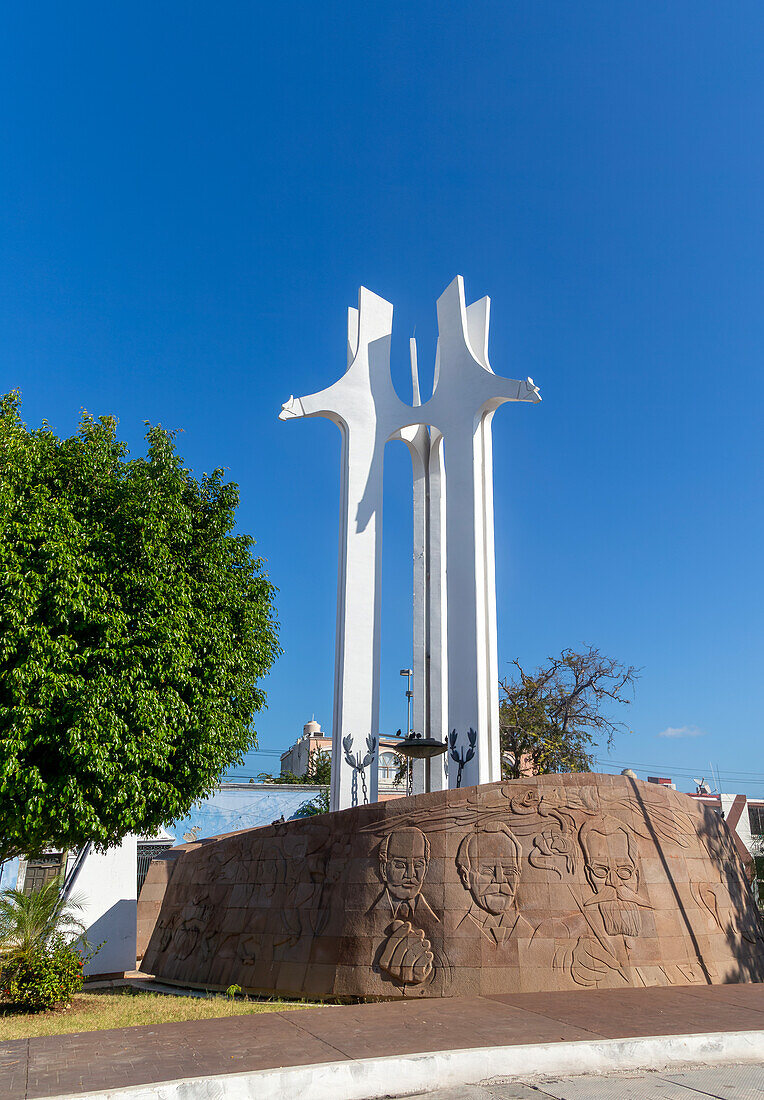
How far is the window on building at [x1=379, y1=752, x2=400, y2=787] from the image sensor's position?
4216 centimetres

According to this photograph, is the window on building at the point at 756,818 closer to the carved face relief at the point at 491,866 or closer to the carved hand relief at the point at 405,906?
the carved face relief at the point at 491,866

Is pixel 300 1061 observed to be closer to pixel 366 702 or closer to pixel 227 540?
pixel 227 540

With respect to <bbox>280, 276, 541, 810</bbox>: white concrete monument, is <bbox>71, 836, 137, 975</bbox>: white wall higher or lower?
lower

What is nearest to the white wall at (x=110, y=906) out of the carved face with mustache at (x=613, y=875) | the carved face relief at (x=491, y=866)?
the carved face relief at (x=491, y=866)

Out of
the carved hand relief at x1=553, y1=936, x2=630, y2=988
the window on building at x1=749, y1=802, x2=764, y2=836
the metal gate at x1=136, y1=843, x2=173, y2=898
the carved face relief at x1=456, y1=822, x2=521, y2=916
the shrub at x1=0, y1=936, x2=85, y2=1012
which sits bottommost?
the shrub at x1=0, y1=936, x2=85, y2=1012

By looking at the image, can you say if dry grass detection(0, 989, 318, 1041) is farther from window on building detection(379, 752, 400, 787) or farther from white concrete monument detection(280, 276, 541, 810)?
window on building detection(379, 752, 400, 787)

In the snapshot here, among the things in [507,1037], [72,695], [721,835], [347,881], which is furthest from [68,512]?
[721,835]

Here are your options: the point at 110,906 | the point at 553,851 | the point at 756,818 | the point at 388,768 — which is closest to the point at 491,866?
the point at 553,851

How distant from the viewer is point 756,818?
136ft

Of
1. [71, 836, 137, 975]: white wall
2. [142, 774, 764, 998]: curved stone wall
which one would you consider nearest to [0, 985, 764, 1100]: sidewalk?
[142, 774, 764, 998]: curved stone wall

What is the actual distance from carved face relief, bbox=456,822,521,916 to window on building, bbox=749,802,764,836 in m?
35.8

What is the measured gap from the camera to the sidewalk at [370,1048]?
5910 millimetres

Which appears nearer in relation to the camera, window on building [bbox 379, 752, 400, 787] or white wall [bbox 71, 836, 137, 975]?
white wall [bbox 71, 836, 137, 975]

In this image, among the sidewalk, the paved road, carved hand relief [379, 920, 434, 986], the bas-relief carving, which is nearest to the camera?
the paved road
